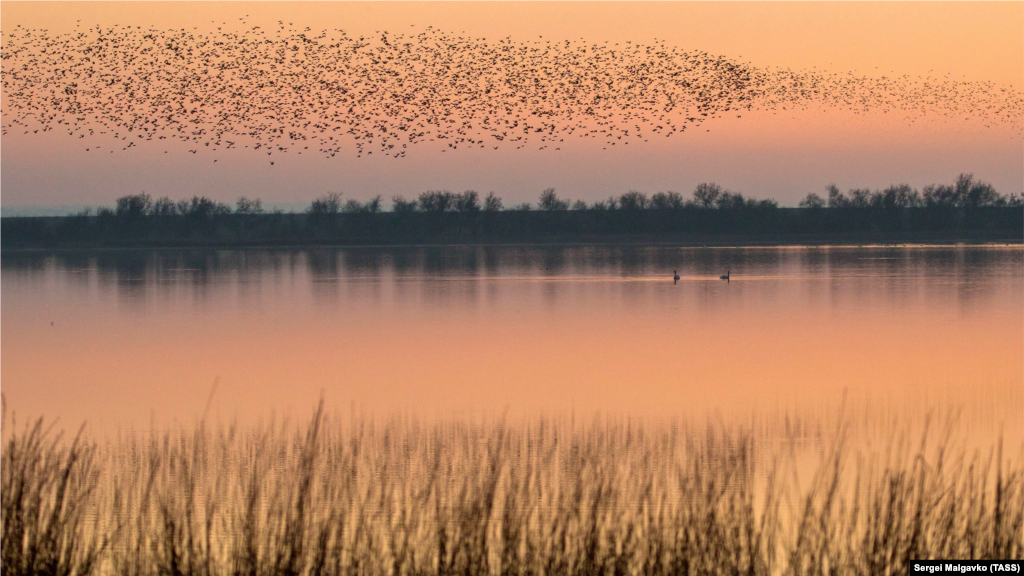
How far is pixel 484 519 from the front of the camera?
24.5 ft

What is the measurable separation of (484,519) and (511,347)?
15.0m

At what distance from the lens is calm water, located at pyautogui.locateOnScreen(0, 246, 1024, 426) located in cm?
1612

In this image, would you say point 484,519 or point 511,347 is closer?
point 484,519

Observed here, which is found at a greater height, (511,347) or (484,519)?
(484,519)

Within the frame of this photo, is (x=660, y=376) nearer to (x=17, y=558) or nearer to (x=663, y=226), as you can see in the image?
(x=17, y=558)

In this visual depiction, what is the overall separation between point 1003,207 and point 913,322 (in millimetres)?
110361

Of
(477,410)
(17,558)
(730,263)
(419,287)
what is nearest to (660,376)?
(477,410)

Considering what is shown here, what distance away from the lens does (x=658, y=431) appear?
13.5m

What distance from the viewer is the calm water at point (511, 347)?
16125mm

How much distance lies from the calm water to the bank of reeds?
169 inches

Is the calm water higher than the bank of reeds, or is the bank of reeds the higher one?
the bank of reeds

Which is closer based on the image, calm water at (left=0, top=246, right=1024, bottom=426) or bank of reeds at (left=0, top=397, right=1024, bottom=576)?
bank of reeds at (left=0, top=397, right=1024, bottom=576)

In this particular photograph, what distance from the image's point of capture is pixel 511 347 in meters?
22.4

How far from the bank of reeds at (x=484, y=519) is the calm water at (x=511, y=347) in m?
4.29
